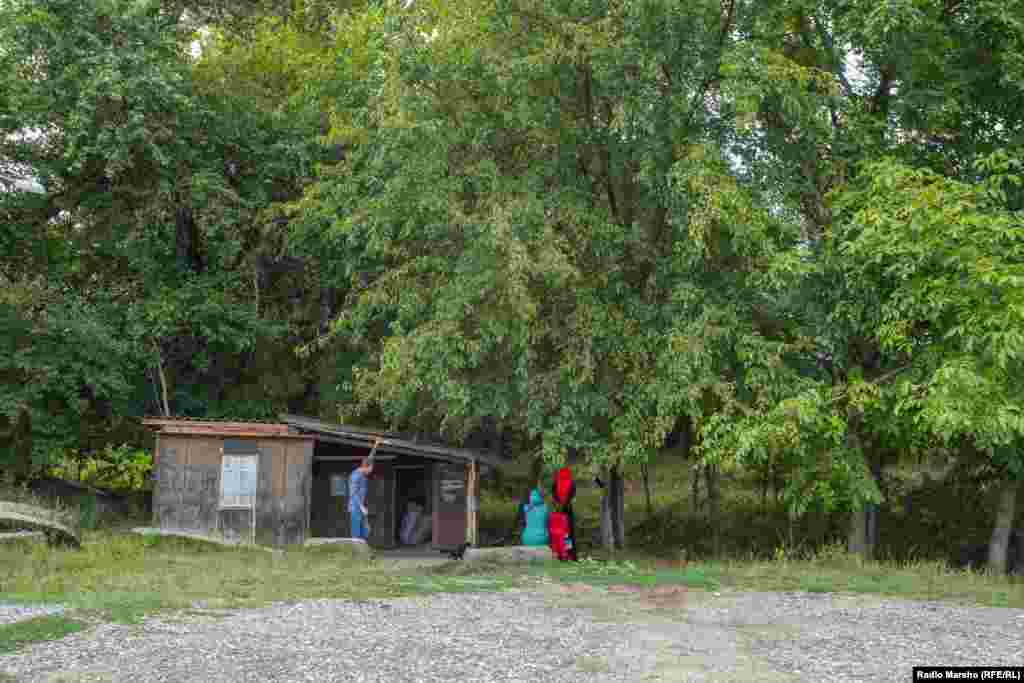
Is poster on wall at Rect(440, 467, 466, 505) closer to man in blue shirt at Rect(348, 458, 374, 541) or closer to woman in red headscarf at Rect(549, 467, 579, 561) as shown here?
man in blue shirt at Rect(348, 458, 374, 541)

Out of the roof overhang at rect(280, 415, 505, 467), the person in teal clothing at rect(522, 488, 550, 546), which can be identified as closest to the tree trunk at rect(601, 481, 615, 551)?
the roof overhang at rect(280, 415, 505, 467)

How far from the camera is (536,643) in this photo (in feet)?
31.9

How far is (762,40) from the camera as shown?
17.6 metres

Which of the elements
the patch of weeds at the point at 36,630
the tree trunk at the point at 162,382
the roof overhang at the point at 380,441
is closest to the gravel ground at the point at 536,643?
the patch of weeds at the point at 36,630

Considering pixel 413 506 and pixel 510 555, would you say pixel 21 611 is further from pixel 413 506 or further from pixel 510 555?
pixel 413 506

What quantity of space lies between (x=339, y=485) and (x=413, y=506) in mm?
1637

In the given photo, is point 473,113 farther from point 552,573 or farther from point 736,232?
point 552,573

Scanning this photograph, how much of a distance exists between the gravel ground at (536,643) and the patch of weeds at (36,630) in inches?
7.8

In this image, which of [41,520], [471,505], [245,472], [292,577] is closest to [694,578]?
[292,577]

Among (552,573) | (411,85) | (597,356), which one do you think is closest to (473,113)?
(411,85)

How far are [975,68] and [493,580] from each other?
437 inches

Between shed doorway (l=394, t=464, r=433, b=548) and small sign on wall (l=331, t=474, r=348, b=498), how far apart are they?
1.16m

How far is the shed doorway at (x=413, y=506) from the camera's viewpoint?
22.2 meters

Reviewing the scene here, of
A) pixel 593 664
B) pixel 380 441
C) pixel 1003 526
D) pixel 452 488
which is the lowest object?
pixel 593 664
